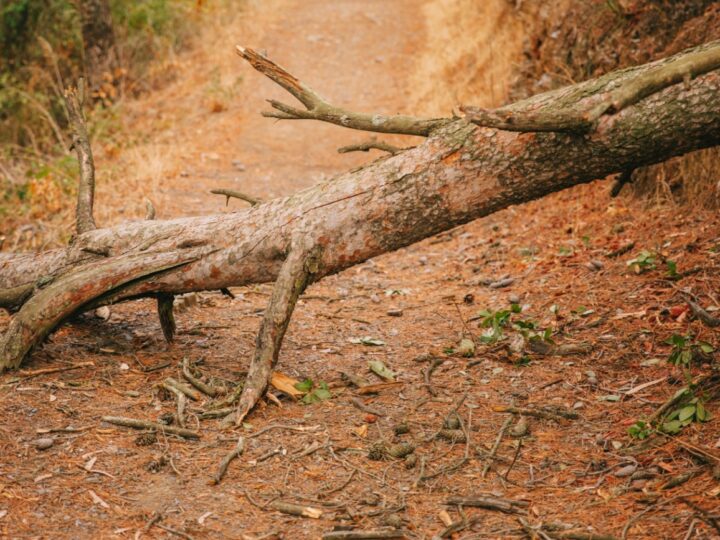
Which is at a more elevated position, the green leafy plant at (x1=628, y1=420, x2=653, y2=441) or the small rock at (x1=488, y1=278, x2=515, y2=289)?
the green leafy plant at (x1=628, y1=420, x2=653, y2=441)

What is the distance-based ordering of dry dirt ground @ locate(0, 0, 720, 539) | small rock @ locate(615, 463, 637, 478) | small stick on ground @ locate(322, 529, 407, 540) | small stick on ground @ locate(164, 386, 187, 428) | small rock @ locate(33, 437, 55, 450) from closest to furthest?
small stick on ground @ locate(322, 529, 407, 540)
dry dirt ground @ locate(0, 0, 720, 539)
small rock @ locate(615, 463, 637, 478)
small rock @ locate(33, 437, 55, 450)
small stick on ground @ locate(164, 386, 187, 428)

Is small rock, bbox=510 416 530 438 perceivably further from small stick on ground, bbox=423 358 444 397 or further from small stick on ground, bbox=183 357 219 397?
small stick on ground, bbox=183 357 219 397

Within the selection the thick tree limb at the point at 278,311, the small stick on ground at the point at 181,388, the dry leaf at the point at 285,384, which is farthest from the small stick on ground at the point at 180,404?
the dry leaf at the point at 285,384

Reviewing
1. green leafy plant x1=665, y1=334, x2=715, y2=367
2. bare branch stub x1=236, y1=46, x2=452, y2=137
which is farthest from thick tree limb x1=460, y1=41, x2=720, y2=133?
green leafy plant x1=665, y1=334, x2=715, y2=367

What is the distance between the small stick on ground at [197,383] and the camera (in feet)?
12.4

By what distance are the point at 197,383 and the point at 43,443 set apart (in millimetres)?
849

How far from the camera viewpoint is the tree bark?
3.24 m

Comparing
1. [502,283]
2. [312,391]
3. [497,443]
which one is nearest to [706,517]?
[497,443]

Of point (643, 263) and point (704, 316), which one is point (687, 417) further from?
point (643, 263)

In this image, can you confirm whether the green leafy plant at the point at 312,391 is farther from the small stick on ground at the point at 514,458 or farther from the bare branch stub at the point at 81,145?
the bare branch stub at the point at 81,145

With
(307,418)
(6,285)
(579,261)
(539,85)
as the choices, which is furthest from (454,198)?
(539,85)

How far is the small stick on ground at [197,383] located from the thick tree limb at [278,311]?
23 centimetres

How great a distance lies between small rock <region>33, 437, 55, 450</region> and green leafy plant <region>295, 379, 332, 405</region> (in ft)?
4.02

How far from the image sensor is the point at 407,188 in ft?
12.0
